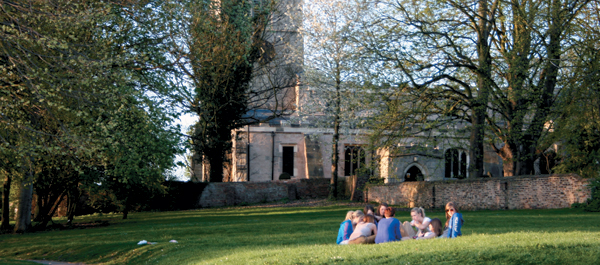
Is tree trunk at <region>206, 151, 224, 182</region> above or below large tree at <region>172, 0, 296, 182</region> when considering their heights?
below

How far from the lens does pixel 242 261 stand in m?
10.5

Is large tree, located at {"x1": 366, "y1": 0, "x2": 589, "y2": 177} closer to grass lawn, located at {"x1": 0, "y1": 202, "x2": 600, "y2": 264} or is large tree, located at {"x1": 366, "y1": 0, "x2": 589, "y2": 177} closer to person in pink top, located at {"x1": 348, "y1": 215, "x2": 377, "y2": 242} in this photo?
grass lawn, located at {"x1": 0, "y1": 202, "x2": 600, "y2": 264}

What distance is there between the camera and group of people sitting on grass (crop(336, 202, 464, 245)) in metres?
10.8

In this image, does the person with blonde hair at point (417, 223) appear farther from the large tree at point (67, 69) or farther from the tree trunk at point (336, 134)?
the tree trunk at point (336, 134)

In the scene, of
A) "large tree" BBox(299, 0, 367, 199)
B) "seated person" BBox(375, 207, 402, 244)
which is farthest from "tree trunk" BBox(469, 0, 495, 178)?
"seated person" BBox(375, 207, 402, 244)

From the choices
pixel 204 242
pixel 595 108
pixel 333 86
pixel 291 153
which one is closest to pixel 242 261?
pixel 204 242

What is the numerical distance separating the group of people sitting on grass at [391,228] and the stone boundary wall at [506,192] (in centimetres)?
1135

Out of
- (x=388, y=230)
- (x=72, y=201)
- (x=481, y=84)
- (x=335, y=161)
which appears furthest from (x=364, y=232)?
(x=335, y=161)

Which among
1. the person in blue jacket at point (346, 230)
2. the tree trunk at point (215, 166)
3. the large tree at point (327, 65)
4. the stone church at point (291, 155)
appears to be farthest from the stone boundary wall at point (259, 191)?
the person in blue jacket at point (346, 230)

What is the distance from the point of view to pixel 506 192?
22.8 meters

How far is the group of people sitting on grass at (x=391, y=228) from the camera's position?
10750 millimetres

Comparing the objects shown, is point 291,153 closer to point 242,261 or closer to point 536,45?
point 536,45

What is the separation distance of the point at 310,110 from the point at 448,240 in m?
27.9

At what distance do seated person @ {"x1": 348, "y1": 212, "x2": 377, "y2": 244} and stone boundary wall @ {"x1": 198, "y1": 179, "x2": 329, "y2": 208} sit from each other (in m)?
25.5
